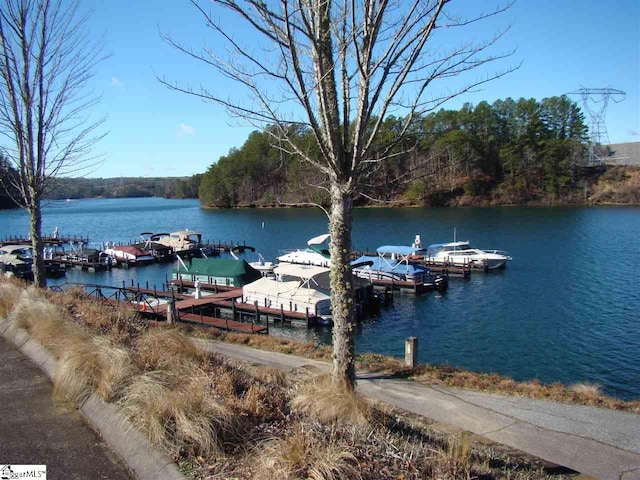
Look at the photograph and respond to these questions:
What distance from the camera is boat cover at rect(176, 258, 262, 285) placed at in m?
35.2

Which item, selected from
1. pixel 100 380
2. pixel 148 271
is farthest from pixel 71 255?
pixel 100 380

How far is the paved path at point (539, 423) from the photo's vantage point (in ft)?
24.1

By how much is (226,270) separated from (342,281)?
29463 mm

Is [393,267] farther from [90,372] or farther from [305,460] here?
[305,460]

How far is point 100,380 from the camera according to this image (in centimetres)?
636

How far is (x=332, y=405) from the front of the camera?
6.33 m

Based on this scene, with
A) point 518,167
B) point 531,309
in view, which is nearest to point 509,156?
point 518,167

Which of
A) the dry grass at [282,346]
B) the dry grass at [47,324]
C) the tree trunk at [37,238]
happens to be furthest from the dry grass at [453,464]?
the tree trunk at [37,238]

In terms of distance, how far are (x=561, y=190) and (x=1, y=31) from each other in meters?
111

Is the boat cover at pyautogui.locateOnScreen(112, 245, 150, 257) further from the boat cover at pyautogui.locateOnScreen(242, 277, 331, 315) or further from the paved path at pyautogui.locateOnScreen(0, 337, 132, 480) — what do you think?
the paved path at pyautogui.locateOnScreen(0, 337, 132, 480)

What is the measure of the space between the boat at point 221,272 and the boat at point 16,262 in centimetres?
1482

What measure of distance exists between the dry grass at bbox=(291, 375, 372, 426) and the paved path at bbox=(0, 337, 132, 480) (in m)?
2.27

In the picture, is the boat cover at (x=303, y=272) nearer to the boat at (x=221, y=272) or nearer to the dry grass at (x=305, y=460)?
the boat at (x=221, y=272)

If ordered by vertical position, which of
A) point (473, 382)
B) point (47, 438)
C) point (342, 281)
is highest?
point (342, 281)
